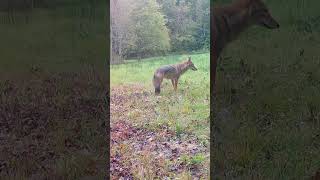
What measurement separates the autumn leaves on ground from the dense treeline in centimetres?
7

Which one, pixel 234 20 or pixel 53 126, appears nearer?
pixel 53 126

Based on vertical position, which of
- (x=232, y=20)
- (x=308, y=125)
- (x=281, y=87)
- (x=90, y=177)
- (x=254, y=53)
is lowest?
(x=90, y=177)

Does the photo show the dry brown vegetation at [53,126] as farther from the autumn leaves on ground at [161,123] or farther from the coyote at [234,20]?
the coyote at [234,20]

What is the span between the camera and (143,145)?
350 centimetres

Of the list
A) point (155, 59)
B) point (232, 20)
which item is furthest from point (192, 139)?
point (232, 20)

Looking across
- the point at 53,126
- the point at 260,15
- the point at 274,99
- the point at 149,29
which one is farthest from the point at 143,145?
the point at 260,15

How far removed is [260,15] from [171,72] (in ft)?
2.25

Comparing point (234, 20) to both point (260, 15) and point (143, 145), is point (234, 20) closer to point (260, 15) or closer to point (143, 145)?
point (260, 15)

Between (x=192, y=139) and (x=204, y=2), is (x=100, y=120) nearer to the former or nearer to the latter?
(x=192, y=139)

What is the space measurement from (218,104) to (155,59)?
0.50m

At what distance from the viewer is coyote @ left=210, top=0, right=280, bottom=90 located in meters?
3.50

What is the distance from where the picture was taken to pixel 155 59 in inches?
138

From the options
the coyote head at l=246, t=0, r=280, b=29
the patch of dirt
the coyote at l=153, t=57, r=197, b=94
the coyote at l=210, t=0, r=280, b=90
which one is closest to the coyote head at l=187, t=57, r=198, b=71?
the coyote at l=153, t=57, r=197, b=94

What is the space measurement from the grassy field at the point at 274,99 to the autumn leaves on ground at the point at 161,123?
0.12 metres
